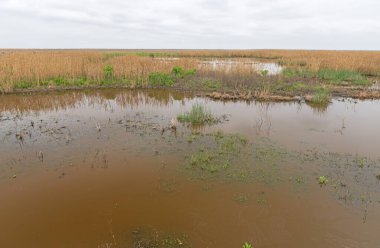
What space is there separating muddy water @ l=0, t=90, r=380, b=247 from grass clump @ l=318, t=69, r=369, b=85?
8125 mm

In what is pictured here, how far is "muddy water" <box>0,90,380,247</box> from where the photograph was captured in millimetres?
4004

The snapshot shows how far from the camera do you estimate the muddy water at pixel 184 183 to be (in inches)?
Answer: 158

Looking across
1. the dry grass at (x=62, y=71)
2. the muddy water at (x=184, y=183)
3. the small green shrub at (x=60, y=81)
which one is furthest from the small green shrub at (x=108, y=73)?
the muddy water at (x=184, y=183)

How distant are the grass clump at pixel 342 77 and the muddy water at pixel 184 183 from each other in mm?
8125

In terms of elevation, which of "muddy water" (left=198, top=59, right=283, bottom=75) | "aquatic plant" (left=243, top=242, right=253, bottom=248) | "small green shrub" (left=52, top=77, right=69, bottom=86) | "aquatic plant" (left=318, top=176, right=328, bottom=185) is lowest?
"aquatic plant" (left=243, top=242, right=253, bottom=248)

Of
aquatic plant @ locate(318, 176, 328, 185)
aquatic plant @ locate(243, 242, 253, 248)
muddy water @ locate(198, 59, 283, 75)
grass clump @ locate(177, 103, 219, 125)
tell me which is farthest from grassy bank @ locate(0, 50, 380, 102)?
aquatic plant @ locate(243, 242, 253, 248)

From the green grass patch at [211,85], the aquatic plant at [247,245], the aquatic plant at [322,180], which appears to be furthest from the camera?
the green grass patch at [211,85]

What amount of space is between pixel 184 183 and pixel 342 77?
16148 millimetres

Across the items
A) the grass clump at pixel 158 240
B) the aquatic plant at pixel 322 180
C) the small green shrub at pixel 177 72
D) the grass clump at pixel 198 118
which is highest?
the small green shrub at pixel 177 72

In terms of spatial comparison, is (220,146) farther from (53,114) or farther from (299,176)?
(53,114)

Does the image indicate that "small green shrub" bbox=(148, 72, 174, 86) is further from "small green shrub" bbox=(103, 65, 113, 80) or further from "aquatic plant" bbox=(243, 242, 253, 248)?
"aquatic plant" bbox=(243, 242, 253, 248)

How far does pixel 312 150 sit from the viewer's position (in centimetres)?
696

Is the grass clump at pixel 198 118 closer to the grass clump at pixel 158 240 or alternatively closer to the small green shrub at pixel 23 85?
the grass clump at pixel 158 240

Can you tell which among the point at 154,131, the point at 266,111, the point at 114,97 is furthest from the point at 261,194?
the point at 114,97
